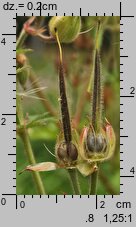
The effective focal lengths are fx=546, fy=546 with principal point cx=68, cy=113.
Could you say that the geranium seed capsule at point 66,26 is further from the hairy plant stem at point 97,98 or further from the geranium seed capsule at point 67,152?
the geranium seed capsule at point 67,152

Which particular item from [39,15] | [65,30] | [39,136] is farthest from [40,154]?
[65,30]

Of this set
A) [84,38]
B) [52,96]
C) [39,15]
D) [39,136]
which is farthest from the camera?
[52,96]

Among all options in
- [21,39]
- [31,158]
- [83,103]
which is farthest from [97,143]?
[83,103]

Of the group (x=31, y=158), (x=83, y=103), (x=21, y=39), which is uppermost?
(x=21, y=39)

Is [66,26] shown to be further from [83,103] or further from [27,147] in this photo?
[83,103]

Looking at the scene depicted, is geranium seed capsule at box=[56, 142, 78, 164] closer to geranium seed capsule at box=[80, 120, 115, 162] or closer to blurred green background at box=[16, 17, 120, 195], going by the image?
geranium seed capsule at box=[80, 120, 115, 162]

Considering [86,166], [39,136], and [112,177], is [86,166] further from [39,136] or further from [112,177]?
[112,177]

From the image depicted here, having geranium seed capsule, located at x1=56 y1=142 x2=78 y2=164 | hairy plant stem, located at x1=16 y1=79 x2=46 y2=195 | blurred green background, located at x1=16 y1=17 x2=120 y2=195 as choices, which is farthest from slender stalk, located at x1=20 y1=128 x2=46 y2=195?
blurred green background, located at x1=16 y1=17 x2=120 y2=195
